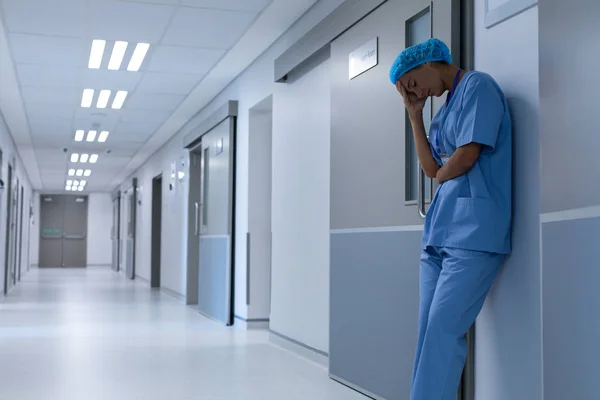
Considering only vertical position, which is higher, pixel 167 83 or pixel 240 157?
pixel 167 83

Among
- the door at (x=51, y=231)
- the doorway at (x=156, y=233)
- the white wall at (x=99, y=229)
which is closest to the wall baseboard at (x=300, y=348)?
the doorway at (x=156, y=233)

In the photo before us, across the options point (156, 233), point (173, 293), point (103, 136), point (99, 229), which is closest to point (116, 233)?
point (99, 229)

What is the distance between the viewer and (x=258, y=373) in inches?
207

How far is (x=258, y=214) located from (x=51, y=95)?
3.83m

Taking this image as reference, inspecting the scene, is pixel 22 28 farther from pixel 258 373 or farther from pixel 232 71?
pixel 258 373

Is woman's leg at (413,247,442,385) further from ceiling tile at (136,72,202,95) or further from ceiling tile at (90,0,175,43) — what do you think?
ceiling tile at (136,72,202,95)

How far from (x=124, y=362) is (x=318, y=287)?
170 cm

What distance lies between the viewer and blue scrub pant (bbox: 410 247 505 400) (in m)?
2.96

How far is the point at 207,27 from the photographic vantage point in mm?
6758

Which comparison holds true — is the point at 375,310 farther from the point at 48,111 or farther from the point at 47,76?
the point at 48,111

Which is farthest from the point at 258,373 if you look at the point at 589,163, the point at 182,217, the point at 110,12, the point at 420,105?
the point at 182,217

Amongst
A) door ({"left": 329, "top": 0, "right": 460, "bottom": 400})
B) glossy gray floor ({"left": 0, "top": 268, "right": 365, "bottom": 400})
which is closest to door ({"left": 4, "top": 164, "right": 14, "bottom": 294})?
glossy gray floor ({"left": 0, "top": 268, "right": 365, "bottom": 400})

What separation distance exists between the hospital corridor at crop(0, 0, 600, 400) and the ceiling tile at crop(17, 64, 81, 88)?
6cm

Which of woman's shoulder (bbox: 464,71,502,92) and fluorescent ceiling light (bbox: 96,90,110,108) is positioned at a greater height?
fluorescent ceiling light (bbox: 96,90,110,108)
